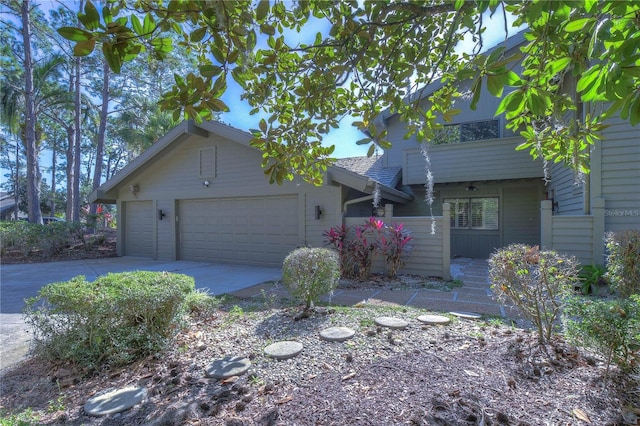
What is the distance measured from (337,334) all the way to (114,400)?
1940mm

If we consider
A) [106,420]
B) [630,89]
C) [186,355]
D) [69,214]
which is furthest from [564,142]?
[69,214]

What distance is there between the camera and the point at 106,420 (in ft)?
7.06

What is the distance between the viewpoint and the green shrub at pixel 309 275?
4078 mm

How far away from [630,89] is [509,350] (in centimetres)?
227

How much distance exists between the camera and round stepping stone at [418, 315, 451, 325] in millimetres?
3699

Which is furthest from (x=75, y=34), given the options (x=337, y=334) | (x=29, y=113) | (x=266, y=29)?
(x=29, y=113)

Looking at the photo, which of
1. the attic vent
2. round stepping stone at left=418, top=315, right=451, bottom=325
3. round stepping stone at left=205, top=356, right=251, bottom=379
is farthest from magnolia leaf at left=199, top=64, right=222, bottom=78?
the attic vent

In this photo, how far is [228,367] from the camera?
2719 millimetres

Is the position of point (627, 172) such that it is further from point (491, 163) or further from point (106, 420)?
point (106, 420)

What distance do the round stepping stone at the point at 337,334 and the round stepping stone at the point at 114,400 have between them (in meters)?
1.62

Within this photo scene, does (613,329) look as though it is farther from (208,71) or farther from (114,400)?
(114,400)

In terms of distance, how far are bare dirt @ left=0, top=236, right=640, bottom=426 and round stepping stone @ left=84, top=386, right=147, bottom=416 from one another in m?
0.05

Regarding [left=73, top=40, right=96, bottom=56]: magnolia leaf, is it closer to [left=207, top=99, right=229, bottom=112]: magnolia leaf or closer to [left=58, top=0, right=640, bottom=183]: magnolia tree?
[left=58, top=0, right=640, bottom=183]: magnolia tree

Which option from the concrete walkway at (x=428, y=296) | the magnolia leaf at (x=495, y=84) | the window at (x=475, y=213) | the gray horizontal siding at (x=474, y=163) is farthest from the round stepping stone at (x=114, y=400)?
the window at (x=475, y=213)
